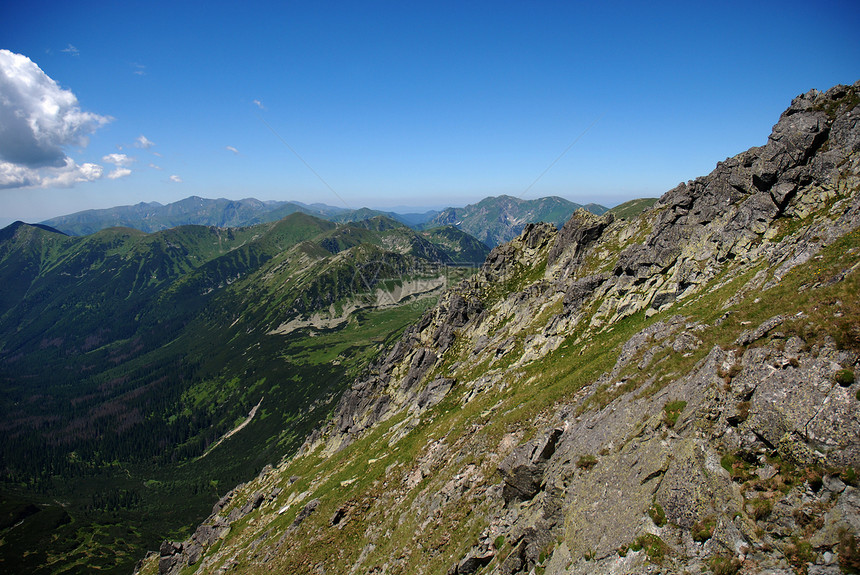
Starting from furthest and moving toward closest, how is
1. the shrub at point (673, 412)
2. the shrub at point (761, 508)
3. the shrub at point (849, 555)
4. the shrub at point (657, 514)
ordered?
the shrub at point (673, 412) → the shrub at point (657, 514) → the shrub at point (761, 508) → the shrub at point (849, 555)

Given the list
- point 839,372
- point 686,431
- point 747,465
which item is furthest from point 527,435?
point 839,372

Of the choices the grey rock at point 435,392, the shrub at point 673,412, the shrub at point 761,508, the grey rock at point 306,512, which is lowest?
the grey rock at point 306,512

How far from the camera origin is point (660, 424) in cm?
1833

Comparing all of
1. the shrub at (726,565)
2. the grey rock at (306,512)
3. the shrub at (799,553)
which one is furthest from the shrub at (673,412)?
the grey rock at (306,512)

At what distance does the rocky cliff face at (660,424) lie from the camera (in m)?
13.2

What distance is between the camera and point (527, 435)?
3056 cm

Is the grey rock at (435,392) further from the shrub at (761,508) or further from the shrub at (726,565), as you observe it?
the shrub at (761,508)

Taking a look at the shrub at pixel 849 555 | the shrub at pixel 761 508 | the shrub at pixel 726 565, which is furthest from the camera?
the shrub at pixel 761 508

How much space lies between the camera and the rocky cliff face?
1322cm

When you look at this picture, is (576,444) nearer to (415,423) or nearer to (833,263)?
(833,263)

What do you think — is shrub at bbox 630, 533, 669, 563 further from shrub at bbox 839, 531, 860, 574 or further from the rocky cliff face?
shrub at bbox 839, 531, 860, 574

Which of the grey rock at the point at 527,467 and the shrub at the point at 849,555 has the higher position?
the shrub at the point at 849,555

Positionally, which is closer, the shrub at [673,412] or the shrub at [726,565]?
the shrub at [726,565]

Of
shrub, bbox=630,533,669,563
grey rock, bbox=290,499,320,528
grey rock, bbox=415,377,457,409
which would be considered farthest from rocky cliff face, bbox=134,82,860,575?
grey rock, bbox=415,377,457,409
